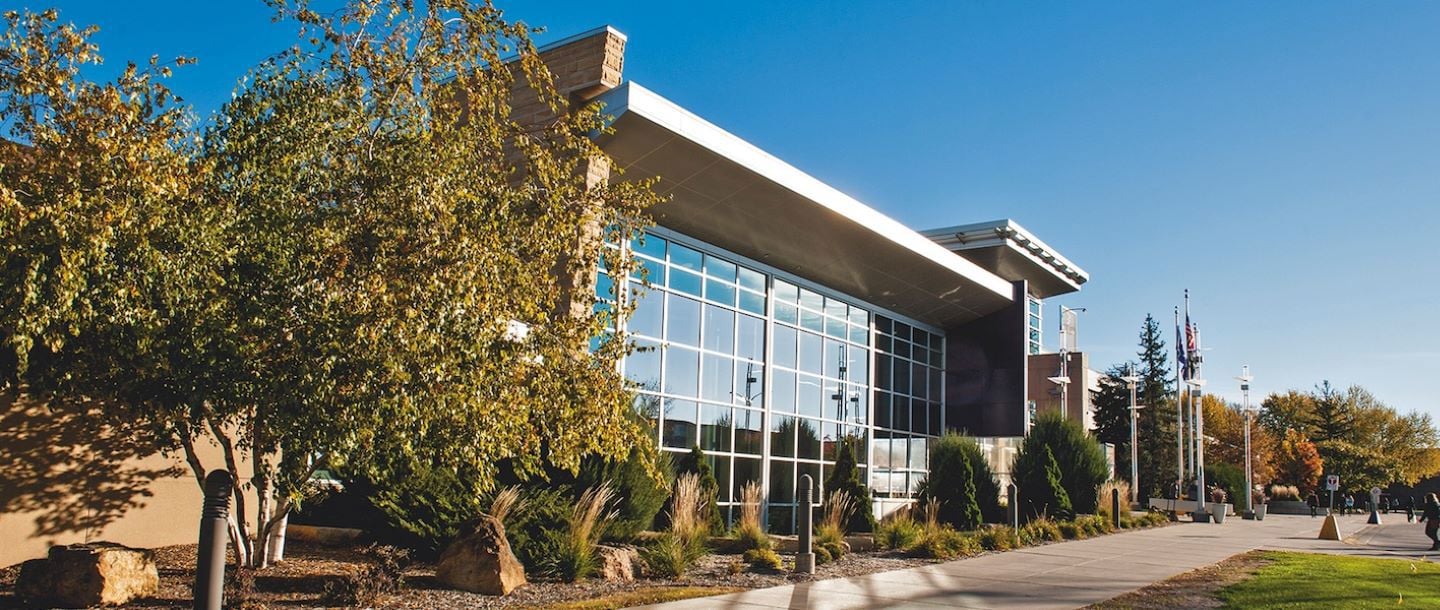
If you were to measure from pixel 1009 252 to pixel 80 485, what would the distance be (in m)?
28.2

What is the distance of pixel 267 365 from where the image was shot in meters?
8.19

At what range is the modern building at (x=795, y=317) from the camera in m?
20.0

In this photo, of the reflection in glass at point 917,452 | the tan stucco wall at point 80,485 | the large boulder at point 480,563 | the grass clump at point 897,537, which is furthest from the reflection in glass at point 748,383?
the tan stucco wall at point 80,485

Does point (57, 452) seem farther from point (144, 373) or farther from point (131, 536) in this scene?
point (144, 373)

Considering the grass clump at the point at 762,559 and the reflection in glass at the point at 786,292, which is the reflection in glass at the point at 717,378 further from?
the grass clump at the point at 762,559

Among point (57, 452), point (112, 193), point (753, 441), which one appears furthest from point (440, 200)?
point (753, 441)

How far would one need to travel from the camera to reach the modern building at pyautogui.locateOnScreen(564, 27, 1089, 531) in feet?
65.5

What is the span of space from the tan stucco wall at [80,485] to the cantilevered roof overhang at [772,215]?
758 centimetres

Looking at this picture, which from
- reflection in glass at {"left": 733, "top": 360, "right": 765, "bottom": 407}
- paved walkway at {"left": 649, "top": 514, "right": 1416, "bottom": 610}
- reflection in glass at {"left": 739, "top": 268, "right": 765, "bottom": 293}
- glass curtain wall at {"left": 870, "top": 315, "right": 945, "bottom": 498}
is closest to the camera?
paved walkway at {"left": 649, "top": 514, "right": 1416, "bottom": 610}

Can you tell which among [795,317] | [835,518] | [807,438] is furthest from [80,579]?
[795,317]

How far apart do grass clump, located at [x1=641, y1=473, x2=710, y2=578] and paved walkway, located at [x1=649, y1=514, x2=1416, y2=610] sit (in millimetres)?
1237

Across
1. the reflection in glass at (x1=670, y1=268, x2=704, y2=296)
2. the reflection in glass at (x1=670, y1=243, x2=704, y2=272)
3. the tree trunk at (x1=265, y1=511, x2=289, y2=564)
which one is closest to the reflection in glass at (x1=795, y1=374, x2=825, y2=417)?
the reflection in glass at (x1=670, y1=268, x2=704, y2=296)

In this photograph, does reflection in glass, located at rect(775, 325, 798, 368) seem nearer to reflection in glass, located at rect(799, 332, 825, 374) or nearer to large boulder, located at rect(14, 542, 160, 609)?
reflection in glass, located at rect(799, 332, 825, 374)

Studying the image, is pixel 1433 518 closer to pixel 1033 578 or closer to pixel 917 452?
pixel 917 452
